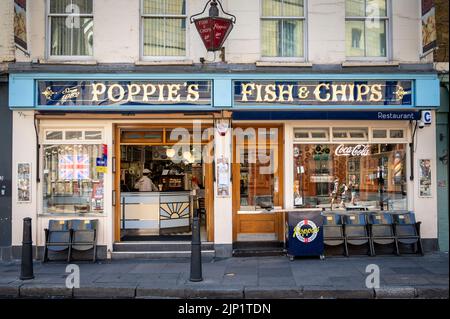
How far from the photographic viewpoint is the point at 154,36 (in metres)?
11.1

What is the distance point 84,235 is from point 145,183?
6.63 ft

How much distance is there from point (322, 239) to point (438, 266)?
7.77ft

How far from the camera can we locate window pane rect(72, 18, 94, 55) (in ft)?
36.5

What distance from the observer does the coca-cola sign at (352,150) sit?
1133cm

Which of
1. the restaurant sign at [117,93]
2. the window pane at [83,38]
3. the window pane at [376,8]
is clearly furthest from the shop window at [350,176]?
the window pane at [83,38]

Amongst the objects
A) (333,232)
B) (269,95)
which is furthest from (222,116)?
(333,232)

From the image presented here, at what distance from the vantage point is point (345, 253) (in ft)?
34.8

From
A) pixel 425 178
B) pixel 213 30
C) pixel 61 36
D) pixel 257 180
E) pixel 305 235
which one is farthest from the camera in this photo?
pixel 257 180

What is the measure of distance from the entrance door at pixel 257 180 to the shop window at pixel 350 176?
1.77 feet

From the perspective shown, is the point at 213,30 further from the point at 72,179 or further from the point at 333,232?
the point at 333,232

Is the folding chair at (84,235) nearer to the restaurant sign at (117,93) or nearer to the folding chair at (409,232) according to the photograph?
the restaurant sign at (117,93)

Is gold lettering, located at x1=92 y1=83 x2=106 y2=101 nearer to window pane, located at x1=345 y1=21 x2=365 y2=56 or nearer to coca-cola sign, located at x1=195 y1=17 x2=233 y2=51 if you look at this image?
coca-cola sign, located at x1=195 y1=17 x2=233 y2=51

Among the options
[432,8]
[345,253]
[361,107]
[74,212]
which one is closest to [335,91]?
[361,107]

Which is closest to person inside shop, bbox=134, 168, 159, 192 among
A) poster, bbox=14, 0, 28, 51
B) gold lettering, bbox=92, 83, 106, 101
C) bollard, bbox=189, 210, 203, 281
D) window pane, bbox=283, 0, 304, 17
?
gold lettering, bbox=92, 83, 106, 101
